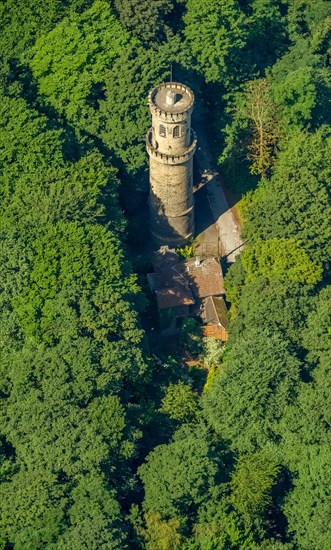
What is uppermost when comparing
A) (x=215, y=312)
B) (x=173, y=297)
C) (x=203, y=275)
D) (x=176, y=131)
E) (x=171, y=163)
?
(x=176, y=131)

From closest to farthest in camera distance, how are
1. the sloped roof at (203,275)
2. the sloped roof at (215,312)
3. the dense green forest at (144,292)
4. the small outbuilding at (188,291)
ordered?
1. the dense green forest at (144,292)
2. the small outbuilding at (188,291)
3. the sloped roof at (215,312)
4. the sloped roof at (203,275)

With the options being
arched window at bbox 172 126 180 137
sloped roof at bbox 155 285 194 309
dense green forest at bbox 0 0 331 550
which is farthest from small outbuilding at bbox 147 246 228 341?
arched window at bbox 172 126 180 137

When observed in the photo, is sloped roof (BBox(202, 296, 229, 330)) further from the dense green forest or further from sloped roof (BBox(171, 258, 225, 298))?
the dense green forest

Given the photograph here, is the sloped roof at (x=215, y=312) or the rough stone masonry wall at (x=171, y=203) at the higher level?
the rough stone masonry wall at (x=171, y=203)

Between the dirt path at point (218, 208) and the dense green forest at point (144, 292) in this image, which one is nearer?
the dense green forest at point (144, 292)

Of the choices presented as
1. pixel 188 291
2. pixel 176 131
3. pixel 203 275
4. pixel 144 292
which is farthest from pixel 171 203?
pixel 144 292

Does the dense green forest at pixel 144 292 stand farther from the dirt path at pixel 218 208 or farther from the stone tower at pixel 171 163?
the stone tower at pixel 171 163

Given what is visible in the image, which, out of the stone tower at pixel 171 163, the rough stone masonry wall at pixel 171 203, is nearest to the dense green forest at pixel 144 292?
the rough stone masonry wall at pixel 171 203

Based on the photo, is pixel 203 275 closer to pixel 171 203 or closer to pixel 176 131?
pixel 171 203
